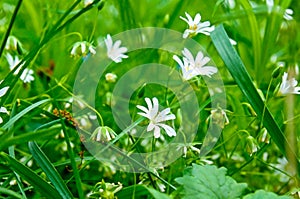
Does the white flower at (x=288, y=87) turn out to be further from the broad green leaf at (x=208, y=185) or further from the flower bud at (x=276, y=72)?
the broad green leaf at (x=208, y=185)

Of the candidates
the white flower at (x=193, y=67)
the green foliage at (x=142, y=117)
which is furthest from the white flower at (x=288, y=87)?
the white flower at (x=193, y=67)

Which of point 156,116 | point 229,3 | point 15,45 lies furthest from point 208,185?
point 229,3

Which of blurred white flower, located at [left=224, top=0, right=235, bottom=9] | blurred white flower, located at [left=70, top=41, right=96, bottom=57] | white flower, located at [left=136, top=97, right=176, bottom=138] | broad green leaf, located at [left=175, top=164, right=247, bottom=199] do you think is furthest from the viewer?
blurred white flower, located at [left=224, top=0, right=235, bottom=9]

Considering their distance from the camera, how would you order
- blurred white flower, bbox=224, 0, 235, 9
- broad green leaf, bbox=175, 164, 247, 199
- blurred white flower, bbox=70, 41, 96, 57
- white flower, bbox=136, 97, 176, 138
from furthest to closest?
blurred white flower, bbox=224, 0, 235, 9, blurred white flower, bbox=70, 41, 96, 57, white flower, bbox=136, 97, 176, 138, broad green leaf, bbox=175, 164, 247, 199

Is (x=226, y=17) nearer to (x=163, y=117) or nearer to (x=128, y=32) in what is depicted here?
(x=128, y=32)

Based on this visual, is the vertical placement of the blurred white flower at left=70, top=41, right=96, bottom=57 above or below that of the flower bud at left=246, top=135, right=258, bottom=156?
above

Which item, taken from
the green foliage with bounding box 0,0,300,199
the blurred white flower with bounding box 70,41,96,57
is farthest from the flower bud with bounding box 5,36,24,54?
the blurred white flower with bounding box 70,41,96,57

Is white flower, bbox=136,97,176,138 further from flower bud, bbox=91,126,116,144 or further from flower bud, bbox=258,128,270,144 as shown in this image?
flower bud, bbox=258,128,270,144
